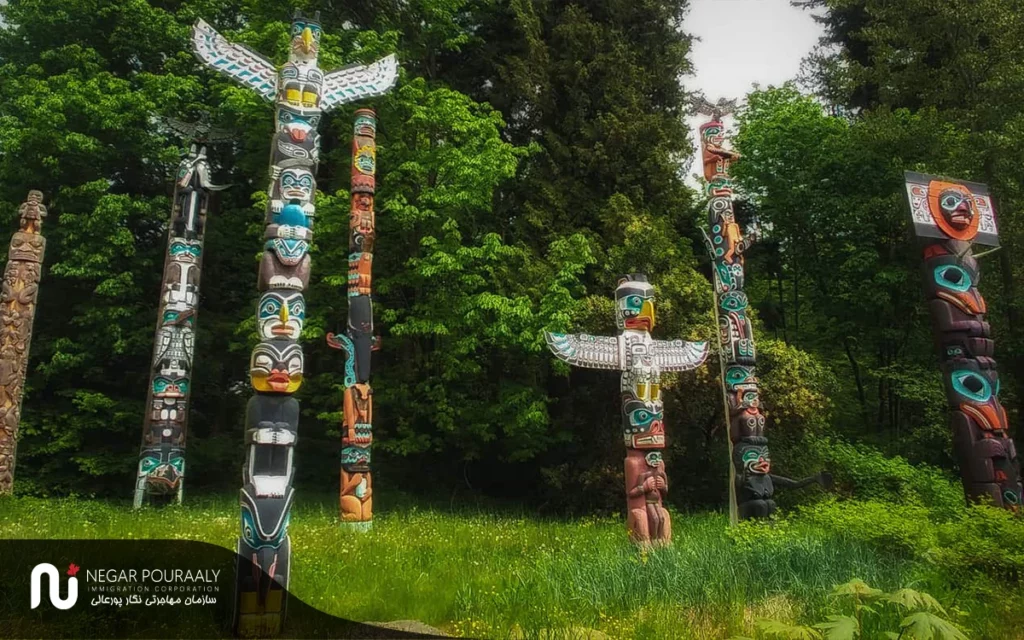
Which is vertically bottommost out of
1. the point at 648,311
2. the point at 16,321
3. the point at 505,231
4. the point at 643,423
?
the point at 643,423

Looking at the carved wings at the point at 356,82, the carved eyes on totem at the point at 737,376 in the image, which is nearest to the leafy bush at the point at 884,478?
the carved eyes on totem at the point at 737,376

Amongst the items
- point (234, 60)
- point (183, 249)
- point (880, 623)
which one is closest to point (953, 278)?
point (880, 623)

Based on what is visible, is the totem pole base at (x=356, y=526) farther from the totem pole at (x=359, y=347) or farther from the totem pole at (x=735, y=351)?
the totem pole at (x=735, y=351)

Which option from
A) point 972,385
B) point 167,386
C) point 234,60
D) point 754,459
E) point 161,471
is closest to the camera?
point 234,60

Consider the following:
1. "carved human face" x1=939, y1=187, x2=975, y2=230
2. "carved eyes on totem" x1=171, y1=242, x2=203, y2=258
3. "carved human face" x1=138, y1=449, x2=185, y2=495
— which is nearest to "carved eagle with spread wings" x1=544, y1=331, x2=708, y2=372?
"carved human face" x1=939, y1=187, x2=975, y2=230

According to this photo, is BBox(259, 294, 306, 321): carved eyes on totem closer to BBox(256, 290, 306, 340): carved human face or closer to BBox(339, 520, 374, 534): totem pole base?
BBox(256, 290, 306, 340): carved human face

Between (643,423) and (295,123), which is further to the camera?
(643,423)

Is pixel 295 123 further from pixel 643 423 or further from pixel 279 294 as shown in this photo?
pixel 643 423

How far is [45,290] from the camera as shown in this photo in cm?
1443

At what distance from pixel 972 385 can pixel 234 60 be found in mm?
9010

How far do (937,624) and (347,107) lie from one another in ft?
46.5

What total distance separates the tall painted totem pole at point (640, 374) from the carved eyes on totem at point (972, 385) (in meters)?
3.15

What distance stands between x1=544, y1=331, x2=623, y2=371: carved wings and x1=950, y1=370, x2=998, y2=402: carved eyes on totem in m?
4.19

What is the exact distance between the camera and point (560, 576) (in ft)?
17.6
